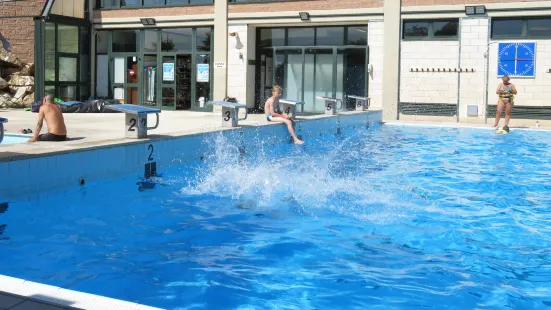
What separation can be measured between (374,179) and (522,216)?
2651mm

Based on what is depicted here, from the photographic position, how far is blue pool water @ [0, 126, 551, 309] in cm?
457

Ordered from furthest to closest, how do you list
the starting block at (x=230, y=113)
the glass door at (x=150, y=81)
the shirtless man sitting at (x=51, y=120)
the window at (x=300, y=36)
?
1. the glass door at (x=150, y=81)
2. the window at (x=300, y=36)
3. the starting block at (x=230, y=113)
4. the shirtless man sitting at (x=51, y=120)

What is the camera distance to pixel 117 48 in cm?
→ 2505

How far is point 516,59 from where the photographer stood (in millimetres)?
19266

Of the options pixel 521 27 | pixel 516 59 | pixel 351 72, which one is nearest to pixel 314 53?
pixel 351 72

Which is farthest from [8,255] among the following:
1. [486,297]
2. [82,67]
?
[82,67]

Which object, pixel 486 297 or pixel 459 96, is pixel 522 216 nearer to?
pixel 486 297

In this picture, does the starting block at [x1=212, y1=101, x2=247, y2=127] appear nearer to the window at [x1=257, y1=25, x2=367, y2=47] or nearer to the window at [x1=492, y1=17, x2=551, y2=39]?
the window at [x1=257, y1=25, x2=367, y2=47]

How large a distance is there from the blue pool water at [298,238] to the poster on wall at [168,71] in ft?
45.5

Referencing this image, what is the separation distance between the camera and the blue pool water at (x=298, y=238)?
15.0 ft

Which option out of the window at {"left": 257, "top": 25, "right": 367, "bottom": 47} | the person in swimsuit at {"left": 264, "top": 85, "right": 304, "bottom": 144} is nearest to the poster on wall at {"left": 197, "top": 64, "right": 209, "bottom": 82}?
the window at {"left": 257, "top": 25, "right": 367, "bottom": 47}

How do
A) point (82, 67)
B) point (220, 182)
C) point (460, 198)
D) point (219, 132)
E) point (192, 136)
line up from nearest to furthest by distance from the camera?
point (460, 198) → point (220, 182) → point (192, 136) → point (219, 132) → point (82, 67)

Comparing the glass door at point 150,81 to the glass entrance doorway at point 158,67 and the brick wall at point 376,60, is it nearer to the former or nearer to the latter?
the glass entrance doorway at point 158,67

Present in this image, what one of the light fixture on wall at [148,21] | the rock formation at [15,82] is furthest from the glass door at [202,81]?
the rock formation at [15,82]
